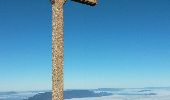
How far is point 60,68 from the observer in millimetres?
6566

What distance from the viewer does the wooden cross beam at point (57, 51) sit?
645cm

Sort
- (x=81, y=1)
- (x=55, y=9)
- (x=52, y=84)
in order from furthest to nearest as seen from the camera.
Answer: (x=81, y=1), (x=55, y=9), (x=52, y=84)

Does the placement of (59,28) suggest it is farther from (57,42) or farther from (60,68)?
(60,68)

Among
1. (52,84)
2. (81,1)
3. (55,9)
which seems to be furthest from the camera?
(81,1)

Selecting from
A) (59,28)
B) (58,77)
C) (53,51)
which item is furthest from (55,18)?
(58,77)

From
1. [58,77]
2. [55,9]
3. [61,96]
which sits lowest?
[61,96]

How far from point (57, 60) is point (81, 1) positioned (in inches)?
68.2

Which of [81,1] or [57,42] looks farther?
[81,1]

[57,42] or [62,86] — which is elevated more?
[57,42]

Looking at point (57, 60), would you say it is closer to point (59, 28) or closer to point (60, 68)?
point (60, 68)

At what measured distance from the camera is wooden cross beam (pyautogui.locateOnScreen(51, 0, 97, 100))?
21.1 feet

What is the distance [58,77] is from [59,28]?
1088 millimetres

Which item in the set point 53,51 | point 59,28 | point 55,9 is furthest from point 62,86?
point 55,9

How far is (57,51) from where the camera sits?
6602 millimetres
